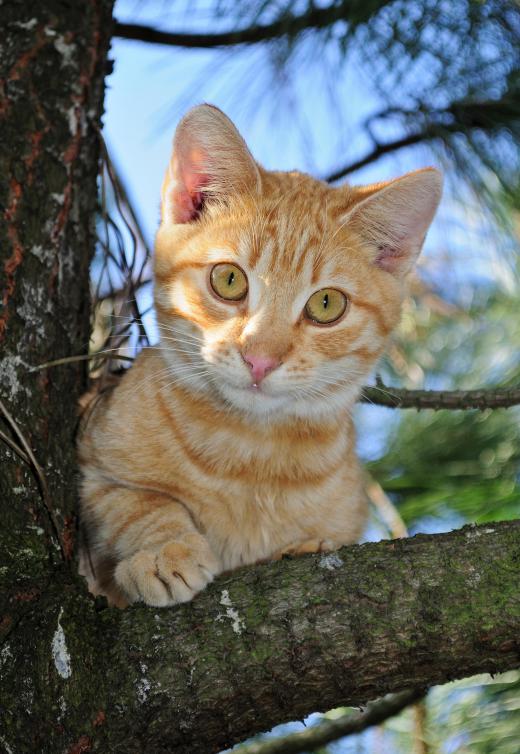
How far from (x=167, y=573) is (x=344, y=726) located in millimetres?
734

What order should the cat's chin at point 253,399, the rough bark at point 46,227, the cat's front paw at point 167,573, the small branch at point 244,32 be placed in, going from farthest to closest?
the small branch at point 244,32 < the cat's chin at point 253,399 < the rough bark at point 46,227 < the cat's front paw at point 167,573

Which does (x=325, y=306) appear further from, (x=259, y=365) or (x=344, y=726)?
(x=344, y=726)

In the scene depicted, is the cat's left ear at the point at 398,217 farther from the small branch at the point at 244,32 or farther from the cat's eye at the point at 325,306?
the small branch at the point at 244,32

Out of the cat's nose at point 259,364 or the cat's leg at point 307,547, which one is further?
the cat's leg at point 307,547

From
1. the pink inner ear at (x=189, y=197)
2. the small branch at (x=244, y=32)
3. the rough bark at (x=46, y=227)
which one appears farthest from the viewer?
the small branch at (x=244, y=32)

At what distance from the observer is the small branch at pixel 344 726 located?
200 cm

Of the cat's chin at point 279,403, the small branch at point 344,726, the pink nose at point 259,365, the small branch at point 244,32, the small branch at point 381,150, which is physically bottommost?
the small branch at point 344,726

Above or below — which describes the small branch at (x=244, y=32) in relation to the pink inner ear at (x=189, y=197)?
above

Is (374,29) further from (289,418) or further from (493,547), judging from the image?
(493,547)

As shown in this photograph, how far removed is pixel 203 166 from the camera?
211cm

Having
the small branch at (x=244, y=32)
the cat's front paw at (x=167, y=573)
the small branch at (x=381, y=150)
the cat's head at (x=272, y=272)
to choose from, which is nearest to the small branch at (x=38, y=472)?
the cat's front paw at (x=167, y=573)

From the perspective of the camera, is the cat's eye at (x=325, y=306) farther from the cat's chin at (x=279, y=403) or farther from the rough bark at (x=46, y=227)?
the rough bark at (x=46, y=227)

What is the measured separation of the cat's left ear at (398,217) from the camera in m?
2.03

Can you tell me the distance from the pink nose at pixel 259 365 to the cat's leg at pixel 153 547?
14.3 inches
